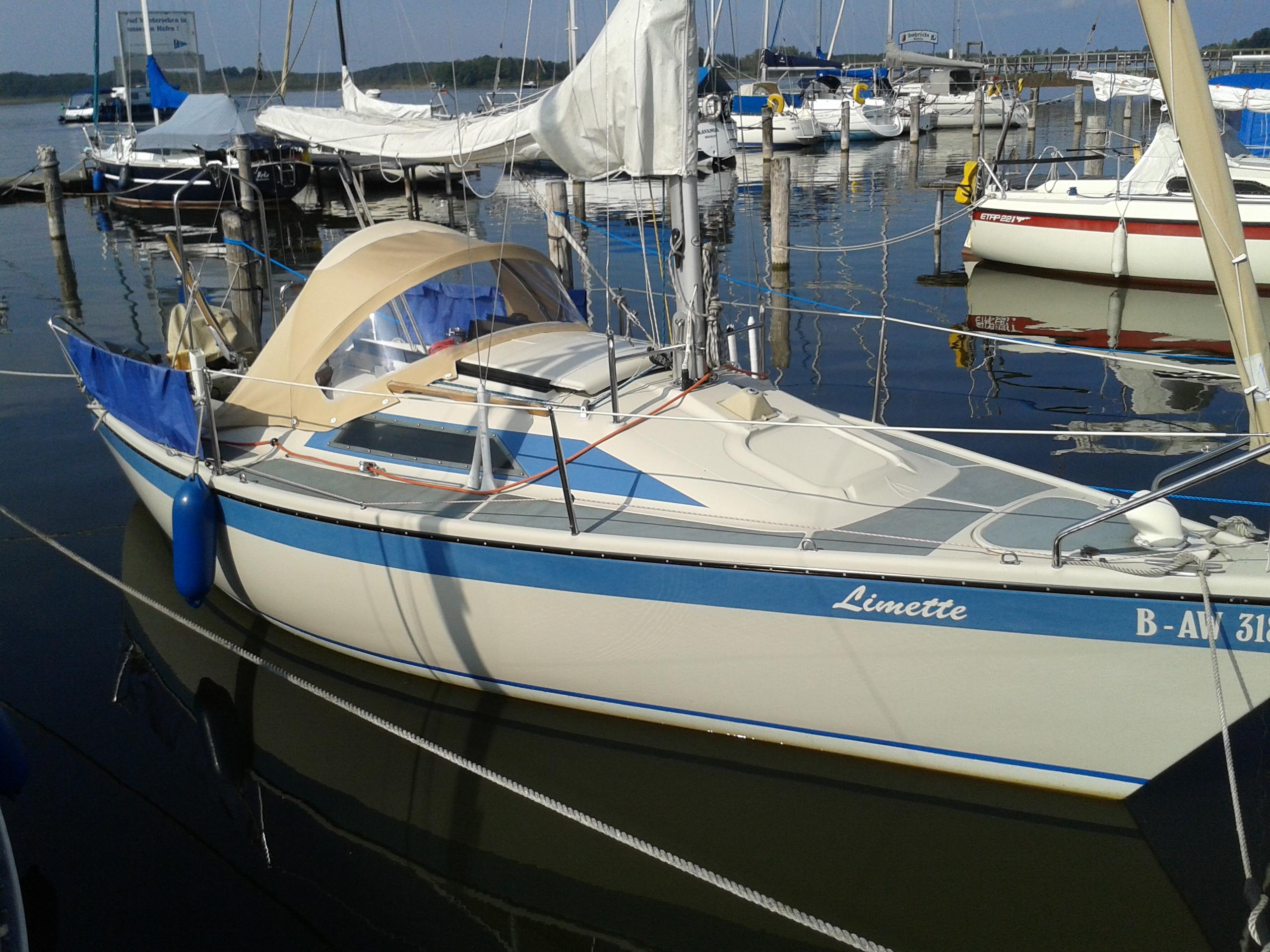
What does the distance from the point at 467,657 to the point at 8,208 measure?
91.4ft

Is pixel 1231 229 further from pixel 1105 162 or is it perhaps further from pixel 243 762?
pixel 1105 162

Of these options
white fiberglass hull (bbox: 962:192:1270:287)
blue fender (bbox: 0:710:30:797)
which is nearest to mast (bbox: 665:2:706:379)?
blue fender (bbox: 0:710:30:797)

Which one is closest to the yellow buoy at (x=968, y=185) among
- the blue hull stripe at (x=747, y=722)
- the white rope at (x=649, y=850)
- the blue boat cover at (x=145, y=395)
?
the blue boat cover at (x=145, y=395)

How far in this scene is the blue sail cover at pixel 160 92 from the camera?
27734 millimetres

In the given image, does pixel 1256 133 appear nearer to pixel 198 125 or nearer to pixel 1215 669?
pixel 198 125

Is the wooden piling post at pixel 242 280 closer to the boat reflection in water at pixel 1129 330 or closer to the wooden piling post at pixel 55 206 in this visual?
the boat reflection in water at pixel 1129 330

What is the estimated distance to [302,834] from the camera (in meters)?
5.00

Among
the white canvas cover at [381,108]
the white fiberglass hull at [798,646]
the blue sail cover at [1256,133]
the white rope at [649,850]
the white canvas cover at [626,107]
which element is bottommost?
the white rope at [649,850]

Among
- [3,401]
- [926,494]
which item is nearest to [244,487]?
[926,494]

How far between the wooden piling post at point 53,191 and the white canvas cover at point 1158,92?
19.4m

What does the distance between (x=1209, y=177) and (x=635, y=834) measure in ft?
12.3

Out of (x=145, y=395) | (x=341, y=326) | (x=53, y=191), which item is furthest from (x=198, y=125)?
(x=341, y=326)

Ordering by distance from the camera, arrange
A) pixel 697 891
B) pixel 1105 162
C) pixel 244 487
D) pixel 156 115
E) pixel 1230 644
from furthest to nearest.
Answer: pixel 156 115 → pixel 1105 162 → pixel 244 487 → pixel 697 891 → pixel 1230 644

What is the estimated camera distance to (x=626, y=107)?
548 cm
